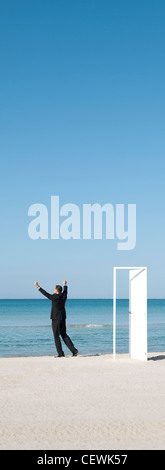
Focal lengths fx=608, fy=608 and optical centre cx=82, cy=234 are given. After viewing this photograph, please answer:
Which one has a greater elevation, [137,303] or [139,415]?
[137,303]

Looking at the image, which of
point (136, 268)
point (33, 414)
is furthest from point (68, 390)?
point (136, 268)

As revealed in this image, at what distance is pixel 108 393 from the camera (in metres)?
9.41

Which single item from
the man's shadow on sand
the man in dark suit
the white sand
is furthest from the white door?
the man in dark suit

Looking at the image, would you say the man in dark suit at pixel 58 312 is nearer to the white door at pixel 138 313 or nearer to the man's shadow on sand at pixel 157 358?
the white door at pixel 138 313

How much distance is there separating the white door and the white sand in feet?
1.63

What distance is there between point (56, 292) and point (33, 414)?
22.2ft

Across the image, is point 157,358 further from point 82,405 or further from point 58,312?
point 82,405

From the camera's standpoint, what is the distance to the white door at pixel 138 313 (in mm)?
13625

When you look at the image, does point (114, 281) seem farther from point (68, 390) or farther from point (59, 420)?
point (59, 420)

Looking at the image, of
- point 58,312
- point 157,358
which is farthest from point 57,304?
point 157,358

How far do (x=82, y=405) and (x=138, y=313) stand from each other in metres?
5.78

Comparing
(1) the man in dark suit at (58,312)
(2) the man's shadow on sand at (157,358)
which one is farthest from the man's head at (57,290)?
(2) the man's shadow on sand at (157,358)

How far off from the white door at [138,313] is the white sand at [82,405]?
50 cm
